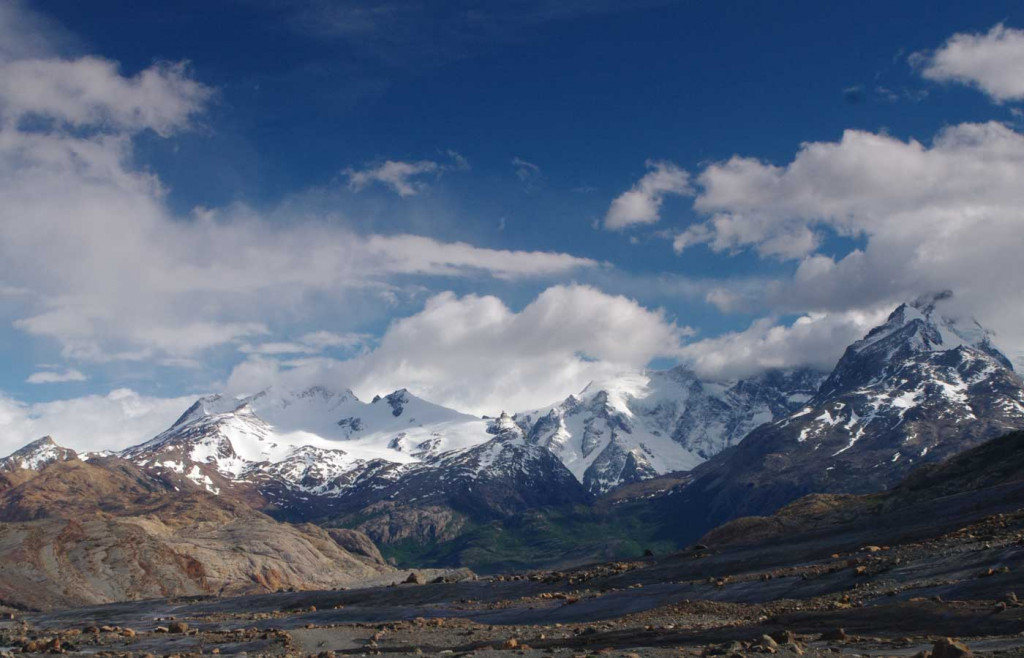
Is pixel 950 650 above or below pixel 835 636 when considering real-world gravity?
above

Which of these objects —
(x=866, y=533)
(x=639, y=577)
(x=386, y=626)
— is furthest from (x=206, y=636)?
(x=866, y=533)

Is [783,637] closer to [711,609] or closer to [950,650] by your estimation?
[950,650]

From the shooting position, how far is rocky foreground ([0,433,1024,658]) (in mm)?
41875

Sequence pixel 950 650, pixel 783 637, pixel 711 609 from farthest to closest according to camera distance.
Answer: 1. pixel 711 609
2. pixel 783 637
3. pixel 950 650

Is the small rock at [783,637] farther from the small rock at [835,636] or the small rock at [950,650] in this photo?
the small rock at [950,650]

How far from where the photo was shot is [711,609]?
61.9m

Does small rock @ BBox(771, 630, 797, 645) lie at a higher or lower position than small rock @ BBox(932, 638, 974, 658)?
lower

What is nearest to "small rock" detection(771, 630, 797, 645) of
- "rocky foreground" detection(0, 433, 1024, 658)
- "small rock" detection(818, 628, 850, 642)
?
"rocky foreground" detection(0, 433, 1024, 658)

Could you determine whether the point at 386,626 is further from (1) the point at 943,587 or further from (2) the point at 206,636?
(1) the point at 943,587

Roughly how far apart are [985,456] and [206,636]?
13451 cm

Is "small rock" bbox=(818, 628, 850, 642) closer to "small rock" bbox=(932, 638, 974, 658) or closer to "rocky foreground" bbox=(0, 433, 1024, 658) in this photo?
"rocky foreground" bbox=(0, 433, 1024, 658)

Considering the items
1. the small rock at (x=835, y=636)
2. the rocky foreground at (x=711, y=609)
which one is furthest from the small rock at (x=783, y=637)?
the small rock at (x=835, y=636)

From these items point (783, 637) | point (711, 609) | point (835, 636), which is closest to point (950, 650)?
point (783, 637)

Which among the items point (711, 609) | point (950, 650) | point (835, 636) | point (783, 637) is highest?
point (950, 650)
